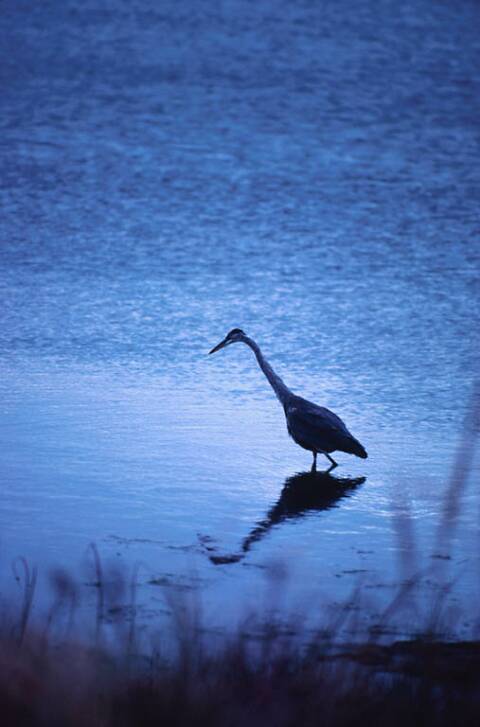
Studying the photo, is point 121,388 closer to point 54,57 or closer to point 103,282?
point 103,282

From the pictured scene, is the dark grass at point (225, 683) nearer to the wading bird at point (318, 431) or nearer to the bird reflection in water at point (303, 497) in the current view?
the bird reflection in water at point (303, 497)

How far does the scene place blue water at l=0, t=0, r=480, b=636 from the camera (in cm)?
730

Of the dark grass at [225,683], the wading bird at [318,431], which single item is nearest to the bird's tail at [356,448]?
the wading bird at [318,431]

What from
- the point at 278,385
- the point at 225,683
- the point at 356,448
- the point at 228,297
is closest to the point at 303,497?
the point at 356,448

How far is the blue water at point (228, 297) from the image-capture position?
730 centimetres

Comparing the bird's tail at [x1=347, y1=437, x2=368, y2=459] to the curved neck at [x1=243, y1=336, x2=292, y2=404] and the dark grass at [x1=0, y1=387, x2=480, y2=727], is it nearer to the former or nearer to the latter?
the curved neck at [x1=243, y1=336, x2=292, y2=404]

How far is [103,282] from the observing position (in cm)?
1349

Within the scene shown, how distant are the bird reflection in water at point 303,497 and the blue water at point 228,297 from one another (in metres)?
0.03

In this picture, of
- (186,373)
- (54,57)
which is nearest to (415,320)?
(186,373)

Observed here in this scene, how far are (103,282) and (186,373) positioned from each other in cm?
313

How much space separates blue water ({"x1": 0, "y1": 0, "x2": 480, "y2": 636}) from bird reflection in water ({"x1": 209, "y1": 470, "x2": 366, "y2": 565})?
0.03m

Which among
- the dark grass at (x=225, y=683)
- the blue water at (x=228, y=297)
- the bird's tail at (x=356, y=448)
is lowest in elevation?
the blue water at (x=228, y=297)

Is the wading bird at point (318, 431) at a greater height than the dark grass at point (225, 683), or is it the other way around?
the dark grass at point (225, 683)

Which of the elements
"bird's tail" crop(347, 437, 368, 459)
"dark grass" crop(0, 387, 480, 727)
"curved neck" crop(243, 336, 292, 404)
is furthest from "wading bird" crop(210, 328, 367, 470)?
"dark grass" crop(0, 387, 480, 727)
